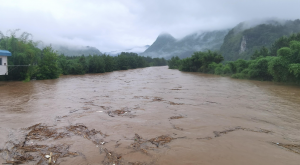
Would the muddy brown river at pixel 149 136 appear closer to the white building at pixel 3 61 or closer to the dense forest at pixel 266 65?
the dense forest at pixel 266 65

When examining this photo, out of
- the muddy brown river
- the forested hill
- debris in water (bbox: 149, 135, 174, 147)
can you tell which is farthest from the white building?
the forested hill

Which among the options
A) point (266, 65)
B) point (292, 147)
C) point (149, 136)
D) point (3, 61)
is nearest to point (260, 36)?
point (266, 65)

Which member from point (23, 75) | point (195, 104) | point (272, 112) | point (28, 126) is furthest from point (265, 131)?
point (23, 75)

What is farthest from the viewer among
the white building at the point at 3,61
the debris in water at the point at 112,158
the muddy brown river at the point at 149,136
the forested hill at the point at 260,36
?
the forested hill at the point at 260,36

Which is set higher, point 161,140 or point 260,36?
point 260,36

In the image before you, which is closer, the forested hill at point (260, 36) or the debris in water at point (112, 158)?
the debris in water at point (112, 158)

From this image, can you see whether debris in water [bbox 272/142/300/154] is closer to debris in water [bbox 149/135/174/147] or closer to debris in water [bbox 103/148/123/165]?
debris in water [bbox 149/135/174/147]

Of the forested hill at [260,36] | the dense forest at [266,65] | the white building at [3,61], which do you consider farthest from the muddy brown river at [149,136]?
the forested hill at [260,36]

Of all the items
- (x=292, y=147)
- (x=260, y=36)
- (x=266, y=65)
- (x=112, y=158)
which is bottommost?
(x=112, y=158)

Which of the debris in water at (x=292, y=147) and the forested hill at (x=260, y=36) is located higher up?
the forested hill at (x=260, y=36)

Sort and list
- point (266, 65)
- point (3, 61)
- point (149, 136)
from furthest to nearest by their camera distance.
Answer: point (266, 65)
point (3, 61)
point (149, 136)

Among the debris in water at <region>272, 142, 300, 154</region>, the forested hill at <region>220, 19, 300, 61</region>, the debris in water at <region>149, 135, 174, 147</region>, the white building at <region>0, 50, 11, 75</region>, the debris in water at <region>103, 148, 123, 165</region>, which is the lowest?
the debris in water at <region>103, 148, 123, 165</region>

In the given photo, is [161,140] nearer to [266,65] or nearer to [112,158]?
[112,158]

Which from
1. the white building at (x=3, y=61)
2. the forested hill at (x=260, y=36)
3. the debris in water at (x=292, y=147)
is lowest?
the debris in water at (x=292, y=147)
